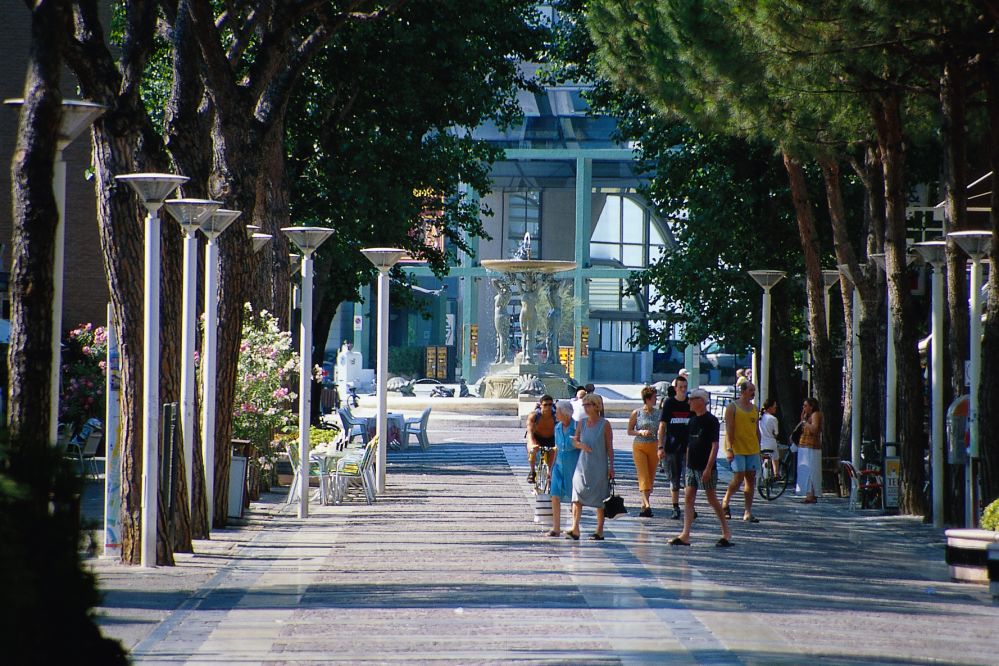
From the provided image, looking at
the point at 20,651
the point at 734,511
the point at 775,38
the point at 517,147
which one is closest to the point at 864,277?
the point at 734,511

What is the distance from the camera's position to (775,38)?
16578 mm

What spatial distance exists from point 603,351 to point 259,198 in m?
54.6

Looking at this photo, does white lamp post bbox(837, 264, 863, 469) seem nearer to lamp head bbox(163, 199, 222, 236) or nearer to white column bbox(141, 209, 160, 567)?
lamp head bbox(163, 199, 222, 236)

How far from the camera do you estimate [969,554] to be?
12867 mm

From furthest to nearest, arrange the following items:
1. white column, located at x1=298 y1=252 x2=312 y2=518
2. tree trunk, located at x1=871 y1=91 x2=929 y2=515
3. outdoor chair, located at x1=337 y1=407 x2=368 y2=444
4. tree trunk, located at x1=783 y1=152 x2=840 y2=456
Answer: outdoor chair, located at x1=337 y1=407 x2=368 y2=444
tree trunk, located at x1=783 y1=152 x2=840 y2=456
tree trunk, located at x1=871 y1=91 x2=929 y2=515
white column, located at x1=298 y1=252 x2=312 y2=518

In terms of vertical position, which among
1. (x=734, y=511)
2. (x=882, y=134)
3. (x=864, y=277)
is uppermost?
(x=882, y=134)

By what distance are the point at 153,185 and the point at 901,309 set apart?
10761 millimetres

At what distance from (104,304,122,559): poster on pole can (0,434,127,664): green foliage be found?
737 centimetres

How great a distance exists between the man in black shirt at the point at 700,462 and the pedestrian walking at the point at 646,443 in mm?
3227

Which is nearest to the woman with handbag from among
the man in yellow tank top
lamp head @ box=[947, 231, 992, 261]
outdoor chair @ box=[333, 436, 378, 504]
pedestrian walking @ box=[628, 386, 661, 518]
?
the man in yellow tank top

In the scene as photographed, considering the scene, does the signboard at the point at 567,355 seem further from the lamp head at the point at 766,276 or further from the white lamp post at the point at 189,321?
the white lamp post at the point at 189,321

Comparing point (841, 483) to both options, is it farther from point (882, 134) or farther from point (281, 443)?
point (281, 443)

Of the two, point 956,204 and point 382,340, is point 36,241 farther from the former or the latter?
point 382,340

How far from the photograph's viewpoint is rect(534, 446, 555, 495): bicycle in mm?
21344
